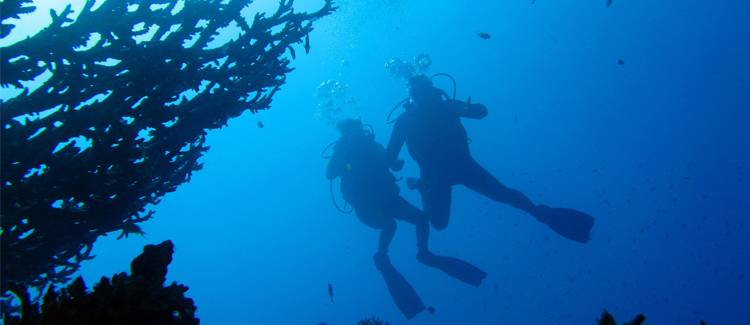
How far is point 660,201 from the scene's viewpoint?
6525cm

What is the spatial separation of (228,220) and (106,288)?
136m

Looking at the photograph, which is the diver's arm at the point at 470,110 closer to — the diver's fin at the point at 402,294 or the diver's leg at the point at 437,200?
the diver's leg at the point at 437,200

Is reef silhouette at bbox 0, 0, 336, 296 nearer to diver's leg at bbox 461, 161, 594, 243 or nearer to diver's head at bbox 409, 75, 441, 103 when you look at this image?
diver's head at bbox 409, 75, 441, 103

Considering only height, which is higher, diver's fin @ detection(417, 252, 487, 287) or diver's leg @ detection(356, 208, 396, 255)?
diver's leg @ detection(356, 208, 396, 255)

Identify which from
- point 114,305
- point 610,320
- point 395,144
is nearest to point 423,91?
point 395,144

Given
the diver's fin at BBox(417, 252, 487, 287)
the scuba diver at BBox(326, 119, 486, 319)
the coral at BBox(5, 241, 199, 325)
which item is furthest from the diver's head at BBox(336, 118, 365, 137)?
the coral at BBox(5, 241, 199, 325)

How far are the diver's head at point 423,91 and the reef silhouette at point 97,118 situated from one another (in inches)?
279

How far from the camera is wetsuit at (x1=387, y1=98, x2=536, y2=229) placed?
11.7 metres

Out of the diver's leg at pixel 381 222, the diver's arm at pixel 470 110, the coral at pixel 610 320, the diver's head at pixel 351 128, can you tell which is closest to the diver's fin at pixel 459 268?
the diver's leg at pixel 381 222

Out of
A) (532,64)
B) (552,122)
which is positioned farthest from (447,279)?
(532,64)

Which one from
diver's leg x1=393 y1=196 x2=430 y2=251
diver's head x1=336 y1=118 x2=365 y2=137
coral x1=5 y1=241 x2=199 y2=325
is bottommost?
coral x1=5 y1=241 x2=199 y2=325

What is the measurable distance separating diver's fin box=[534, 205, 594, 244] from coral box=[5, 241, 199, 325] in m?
10.5

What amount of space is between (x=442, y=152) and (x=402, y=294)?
4130 millimetres

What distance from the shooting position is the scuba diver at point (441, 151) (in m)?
11.7
